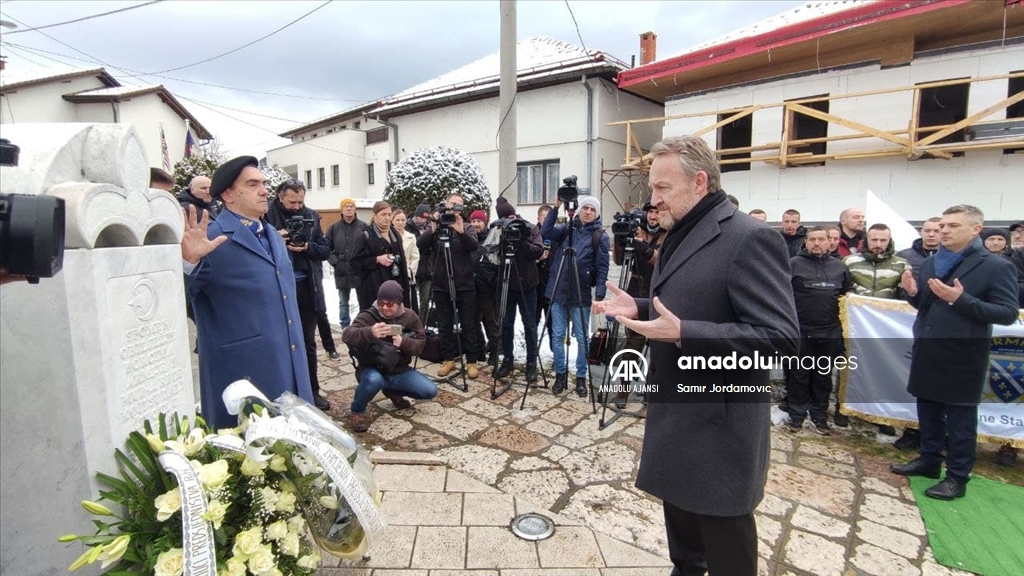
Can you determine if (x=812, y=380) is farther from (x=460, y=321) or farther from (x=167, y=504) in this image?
(x=167, y=504)

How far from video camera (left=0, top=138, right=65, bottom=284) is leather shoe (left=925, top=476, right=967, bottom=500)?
14.7 ft

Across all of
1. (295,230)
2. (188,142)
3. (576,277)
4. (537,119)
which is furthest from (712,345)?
(188,142)

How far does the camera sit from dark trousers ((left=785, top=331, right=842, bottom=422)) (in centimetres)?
438

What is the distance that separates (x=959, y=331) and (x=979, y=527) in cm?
119

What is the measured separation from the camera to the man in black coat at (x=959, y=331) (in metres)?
3.18

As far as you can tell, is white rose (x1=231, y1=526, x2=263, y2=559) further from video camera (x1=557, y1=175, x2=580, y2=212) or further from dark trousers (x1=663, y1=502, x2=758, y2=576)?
video camera (x1=557, y1=175, x2=580, y2=212)

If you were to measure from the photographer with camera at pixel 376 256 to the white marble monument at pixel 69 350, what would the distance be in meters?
3.86

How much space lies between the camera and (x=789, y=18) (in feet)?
33.0

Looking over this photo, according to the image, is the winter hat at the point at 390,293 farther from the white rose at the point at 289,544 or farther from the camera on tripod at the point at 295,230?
the white rose at the point at 289,544

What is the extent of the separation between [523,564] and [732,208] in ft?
6.18

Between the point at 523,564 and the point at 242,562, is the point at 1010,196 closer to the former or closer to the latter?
the point at 523,564

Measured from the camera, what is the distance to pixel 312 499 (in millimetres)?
1778

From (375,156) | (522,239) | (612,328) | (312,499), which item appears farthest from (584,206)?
(375,156)

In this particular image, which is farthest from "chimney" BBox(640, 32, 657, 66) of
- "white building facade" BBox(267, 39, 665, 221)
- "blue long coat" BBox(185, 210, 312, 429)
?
"blue long coat" BBox(185, 210, 312, 429)
